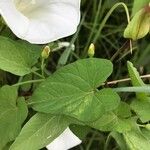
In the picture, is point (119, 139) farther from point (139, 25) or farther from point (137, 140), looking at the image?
point (139, 25)

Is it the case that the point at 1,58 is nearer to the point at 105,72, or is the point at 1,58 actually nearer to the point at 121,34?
the point at 105,72

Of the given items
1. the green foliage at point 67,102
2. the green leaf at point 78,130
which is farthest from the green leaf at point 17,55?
the green leaf at point 78,130

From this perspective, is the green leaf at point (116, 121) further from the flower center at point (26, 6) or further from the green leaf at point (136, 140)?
the flower center at point (26, 6)

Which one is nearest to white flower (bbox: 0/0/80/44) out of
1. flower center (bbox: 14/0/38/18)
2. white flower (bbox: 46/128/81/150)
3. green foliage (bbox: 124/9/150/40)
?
flower center (bbox: 14/0/38/18)

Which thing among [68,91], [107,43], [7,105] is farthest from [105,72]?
[107,43]

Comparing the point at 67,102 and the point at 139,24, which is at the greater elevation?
the point at 139,24

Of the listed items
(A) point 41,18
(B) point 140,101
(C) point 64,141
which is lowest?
(C) point 64,141

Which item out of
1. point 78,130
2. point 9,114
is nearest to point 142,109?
point 78,130
